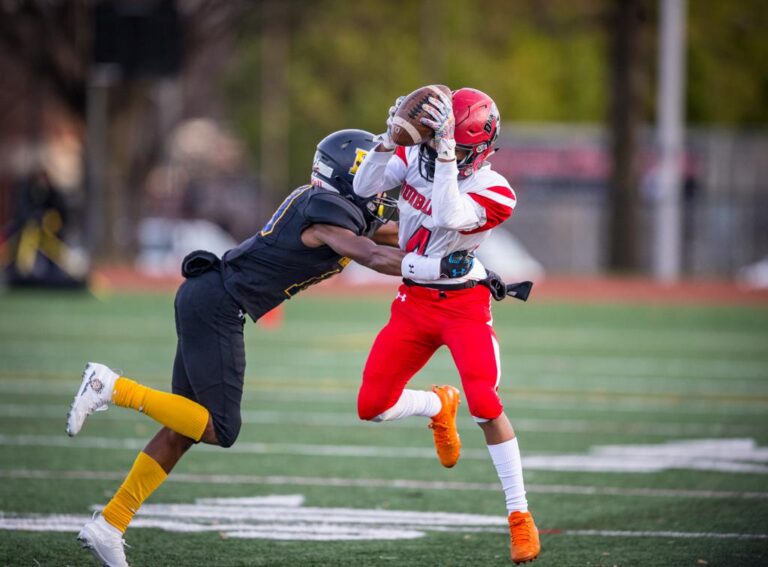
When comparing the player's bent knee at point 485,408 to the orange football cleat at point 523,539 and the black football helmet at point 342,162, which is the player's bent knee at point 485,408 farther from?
the black football helmet at point 342,162

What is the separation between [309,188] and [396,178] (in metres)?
0.40

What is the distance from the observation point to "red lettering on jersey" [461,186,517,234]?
18.3 ft

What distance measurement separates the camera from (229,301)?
5.63 metres

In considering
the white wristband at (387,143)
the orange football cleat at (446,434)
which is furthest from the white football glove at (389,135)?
the orange football cleat at (446,434)

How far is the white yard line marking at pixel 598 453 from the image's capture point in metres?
7.86

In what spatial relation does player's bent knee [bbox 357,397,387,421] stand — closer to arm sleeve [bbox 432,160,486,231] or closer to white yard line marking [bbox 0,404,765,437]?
arm sleeve [bbox 432,160,486,231]

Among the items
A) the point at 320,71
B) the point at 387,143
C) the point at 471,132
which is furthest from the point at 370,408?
the point at 320,71

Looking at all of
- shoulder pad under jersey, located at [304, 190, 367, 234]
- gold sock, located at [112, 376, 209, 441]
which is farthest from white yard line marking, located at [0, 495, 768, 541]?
shoulder pad under jersey, located at [304, 190, 367, 234]

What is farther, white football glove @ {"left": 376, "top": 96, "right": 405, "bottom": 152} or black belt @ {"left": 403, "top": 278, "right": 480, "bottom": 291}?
black belt @ {"left": 403, "top": 278, "right": 480, "bottom": 291}

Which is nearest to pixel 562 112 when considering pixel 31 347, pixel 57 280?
pixel 57 280

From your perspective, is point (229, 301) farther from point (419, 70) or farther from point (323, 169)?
point (419, 70)

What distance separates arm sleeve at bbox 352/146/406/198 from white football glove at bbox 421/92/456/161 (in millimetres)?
363

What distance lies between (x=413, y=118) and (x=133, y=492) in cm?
197

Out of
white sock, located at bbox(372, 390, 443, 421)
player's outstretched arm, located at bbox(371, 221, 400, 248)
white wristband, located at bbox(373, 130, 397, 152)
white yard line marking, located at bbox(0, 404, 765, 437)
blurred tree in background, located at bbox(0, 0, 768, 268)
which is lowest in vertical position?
white yard line marking, located at bbox(0, 404, 765, 437)
